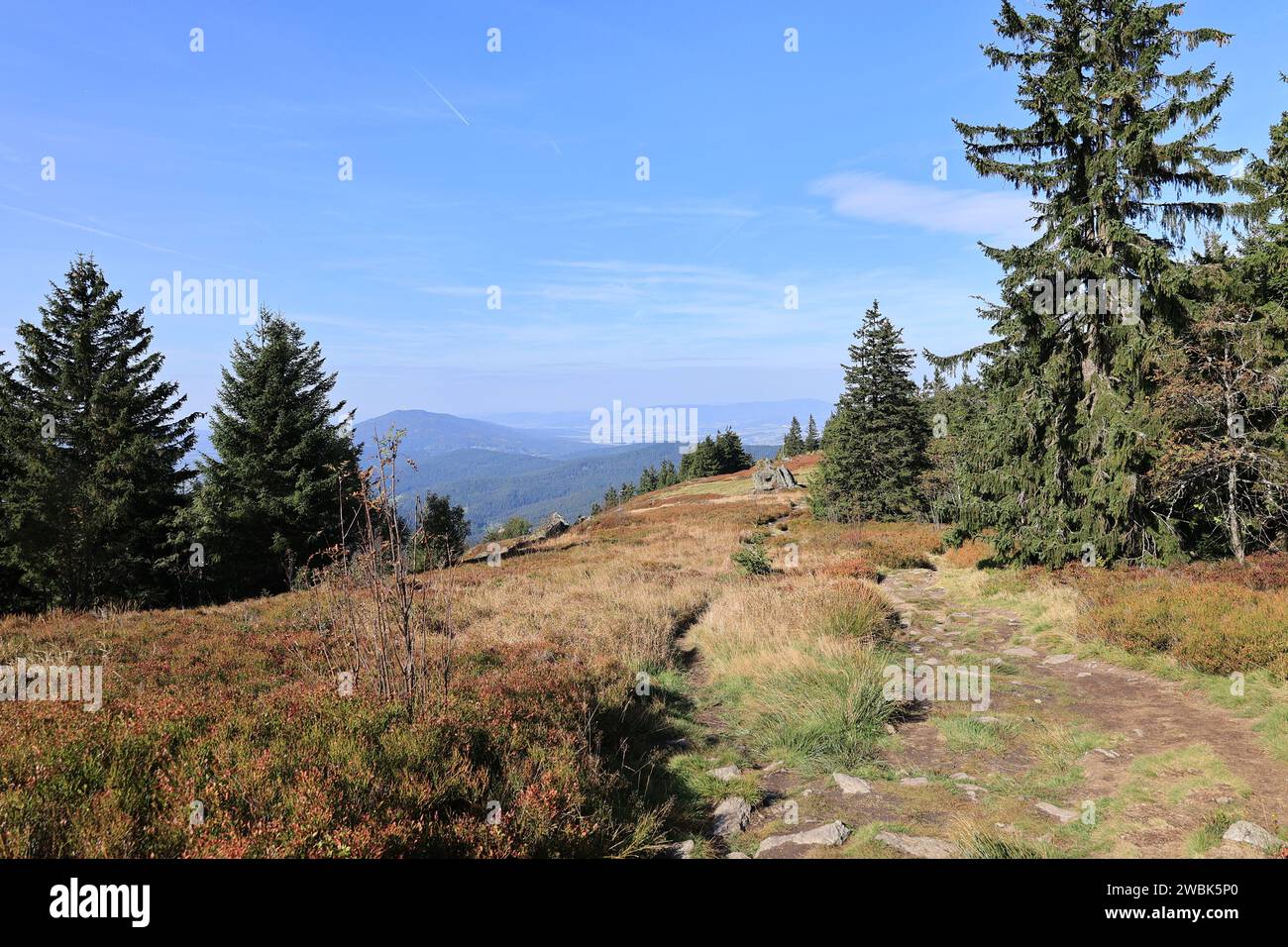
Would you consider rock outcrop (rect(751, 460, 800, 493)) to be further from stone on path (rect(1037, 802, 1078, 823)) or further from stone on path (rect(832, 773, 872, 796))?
stone on path (rect(1037, 802, 1078, 823))

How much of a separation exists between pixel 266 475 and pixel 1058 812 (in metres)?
26.0

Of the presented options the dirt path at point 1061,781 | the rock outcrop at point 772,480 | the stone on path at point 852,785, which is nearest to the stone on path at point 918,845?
the dirt path at point 1061,781

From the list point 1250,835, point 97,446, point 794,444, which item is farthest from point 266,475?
point 794,444

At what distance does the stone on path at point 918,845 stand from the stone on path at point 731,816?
1.09 metres

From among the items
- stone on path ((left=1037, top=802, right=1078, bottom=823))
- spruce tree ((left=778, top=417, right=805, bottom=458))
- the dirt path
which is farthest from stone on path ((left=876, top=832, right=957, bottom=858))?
spruce tree ((left=778, top=417, right=805, bottom=458))

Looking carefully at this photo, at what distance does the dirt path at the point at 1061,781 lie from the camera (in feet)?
14.2

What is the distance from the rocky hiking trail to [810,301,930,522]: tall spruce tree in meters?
20.8

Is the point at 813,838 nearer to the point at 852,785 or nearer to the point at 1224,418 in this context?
the point at 852,785

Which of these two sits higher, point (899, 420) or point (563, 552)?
point (899, 420)

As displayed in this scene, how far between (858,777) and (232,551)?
24393 mm

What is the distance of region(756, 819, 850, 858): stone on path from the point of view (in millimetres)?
4551
